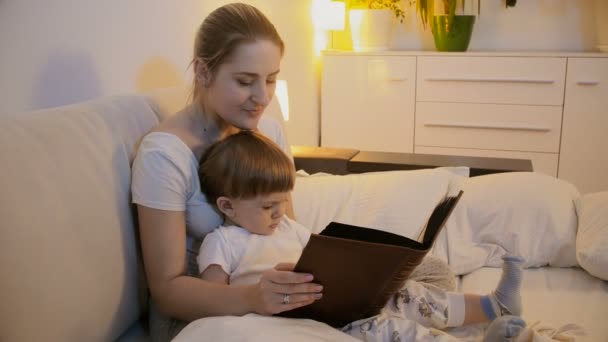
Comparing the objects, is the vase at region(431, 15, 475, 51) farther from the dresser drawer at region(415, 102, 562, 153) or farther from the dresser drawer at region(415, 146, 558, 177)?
the dresser drawer at region(415, 146, 558, 177)

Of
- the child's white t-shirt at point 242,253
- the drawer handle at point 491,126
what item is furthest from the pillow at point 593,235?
the drawer handle at point 491,126

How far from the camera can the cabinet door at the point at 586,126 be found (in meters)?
3.29

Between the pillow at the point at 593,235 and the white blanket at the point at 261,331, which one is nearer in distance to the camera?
the white blanket at the point at 261,331

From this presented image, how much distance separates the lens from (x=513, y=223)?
1.67 meters

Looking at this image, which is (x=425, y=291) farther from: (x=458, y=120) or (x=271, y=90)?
(x=458, y=120)

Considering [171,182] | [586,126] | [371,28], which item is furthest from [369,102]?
[171,182]

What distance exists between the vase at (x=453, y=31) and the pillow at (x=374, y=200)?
80.3 inches

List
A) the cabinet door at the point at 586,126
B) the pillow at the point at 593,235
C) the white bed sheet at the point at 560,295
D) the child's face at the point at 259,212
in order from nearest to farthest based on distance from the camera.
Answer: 1. the child's face at the point at 259,212
2. the white bed sheet at the point at 560,295
3. the pillow at the point at 593,235
4. the cabinet door at the point at 586,126

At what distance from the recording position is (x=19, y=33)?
118 cm

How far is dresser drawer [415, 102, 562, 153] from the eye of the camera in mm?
3414

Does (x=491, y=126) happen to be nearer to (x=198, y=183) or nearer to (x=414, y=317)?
(x=414, y=317)

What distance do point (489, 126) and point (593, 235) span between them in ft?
6.74

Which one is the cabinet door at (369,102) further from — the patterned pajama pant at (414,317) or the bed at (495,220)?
the patterned pajama pant at (414,317)

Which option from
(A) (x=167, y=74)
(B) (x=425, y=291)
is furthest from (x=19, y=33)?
(B) (x=425, y=291)
